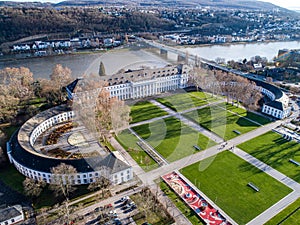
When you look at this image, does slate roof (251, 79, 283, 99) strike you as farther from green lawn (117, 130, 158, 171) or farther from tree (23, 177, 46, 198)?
tree (23, 177, 46, 198)

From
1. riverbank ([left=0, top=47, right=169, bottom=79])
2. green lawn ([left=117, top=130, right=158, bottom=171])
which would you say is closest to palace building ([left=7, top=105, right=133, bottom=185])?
green lawn ([left=117, top=130, right=158, bottom=171])

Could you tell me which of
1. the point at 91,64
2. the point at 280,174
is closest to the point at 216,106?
the point at 280,174

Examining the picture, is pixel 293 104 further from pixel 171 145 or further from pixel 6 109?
pixel 6 109

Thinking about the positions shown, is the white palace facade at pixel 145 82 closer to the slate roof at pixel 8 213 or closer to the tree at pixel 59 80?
the tree at pixel 59 80

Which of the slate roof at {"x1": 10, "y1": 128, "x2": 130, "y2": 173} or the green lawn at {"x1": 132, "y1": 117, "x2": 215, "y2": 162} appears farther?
the green lawn at {"x1": 132, "y1": 117, "x2": 215, "y2": 162}

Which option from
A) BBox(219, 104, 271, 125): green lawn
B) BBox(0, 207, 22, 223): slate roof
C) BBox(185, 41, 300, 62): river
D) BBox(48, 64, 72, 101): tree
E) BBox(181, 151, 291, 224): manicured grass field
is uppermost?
BBox(48, 64, 72, 101): tree

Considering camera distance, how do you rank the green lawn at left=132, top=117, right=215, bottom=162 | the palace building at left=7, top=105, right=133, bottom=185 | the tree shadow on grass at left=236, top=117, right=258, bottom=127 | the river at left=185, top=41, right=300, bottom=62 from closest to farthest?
the palace building at left=7, top=105, right=133, bottom=185
the green lawn at left=132, top=117, right=215, bottom=162
the tree shadow on grass at left=236, top=117, right=258, bottom=127
the river at left=185, top=41, right=300, bottom=62

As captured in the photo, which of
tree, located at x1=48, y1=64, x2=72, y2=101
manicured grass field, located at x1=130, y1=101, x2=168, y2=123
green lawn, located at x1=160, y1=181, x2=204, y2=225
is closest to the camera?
green lawn, located at x1=160, y1=181, x2=204, y2=225

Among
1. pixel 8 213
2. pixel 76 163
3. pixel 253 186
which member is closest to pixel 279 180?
pixel 253 186
